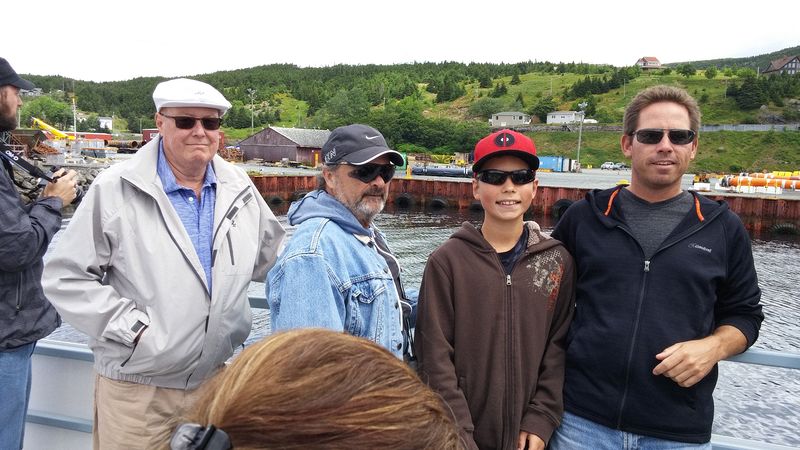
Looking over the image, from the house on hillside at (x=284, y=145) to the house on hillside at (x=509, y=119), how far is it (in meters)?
43.4

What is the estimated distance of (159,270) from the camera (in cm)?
211

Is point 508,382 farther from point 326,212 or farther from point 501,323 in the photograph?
point 326,212

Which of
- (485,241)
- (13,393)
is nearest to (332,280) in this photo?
(485,241)

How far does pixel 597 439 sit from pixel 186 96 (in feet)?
6.99

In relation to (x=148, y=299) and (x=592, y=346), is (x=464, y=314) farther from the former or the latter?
(x=148, y=299)

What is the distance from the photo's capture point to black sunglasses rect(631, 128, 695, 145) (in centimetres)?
220

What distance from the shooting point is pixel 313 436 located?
66cm

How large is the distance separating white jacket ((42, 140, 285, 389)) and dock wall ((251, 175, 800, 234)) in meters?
27.0

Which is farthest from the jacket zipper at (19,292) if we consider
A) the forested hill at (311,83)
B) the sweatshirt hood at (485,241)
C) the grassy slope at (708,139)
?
the forested hill at (311,83)

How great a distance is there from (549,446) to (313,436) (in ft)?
6.14

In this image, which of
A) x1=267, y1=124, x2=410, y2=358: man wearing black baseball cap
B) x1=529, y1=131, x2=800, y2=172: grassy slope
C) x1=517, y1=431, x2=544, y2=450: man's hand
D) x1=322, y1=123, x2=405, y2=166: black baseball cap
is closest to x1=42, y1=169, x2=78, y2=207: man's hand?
x1=267, y1=124, x2=410, y2=358: man wearing black baseball cap

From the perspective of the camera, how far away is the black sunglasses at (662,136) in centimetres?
220

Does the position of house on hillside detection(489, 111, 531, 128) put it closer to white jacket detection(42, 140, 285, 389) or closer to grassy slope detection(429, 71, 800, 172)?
grassy slope detection(429, 71, 800, 172)

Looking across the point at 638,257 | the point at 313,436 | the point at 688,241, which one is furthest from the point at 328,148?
the point at 313,436
